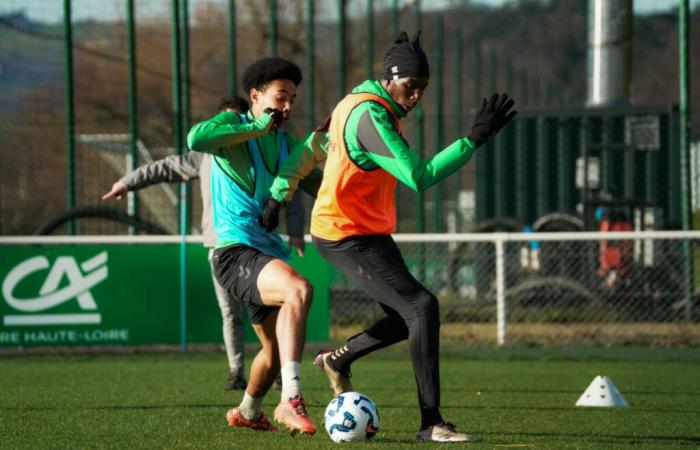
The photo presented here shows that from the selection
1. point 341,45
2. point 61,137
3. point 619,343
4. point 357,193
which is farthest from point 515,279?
point 61,137

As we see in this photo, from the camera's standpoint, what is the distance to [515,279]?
1493 cm

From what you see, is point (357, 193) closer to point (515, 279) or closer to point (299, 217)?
point (299, 217)

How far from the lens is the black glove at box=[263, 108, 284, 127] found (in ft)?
22.8

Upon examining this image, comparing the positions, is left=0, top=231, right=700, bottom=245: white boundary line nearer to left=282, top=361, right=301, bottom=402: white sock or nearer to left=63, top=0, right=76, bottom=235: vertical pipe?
left=63, top=0, right=76, bottom=235: vertical pipe

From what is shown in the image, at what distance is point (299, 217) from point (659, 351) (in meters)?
5.28

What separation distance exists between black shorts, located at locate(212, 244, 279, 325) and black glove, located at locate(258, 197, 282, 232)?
0.52ft

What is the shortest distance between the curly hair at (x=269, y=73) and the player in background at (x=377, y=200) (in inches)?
15.0

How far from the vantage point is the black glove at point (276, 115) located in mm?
6949

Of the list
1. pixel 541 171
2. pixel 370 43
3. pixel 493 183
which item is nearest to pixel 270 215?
pixel 541 171

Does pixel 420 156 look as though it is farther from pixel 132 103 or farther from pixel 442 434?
pixel 442 434

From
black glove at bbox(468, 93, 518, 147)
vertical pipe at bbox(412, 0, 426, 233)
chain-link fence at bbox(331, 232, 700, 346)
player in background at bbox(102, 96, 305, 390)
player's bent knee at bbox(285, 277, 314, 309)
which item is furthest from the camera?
vertical pipe at bbox(412, 0, 426, 233)

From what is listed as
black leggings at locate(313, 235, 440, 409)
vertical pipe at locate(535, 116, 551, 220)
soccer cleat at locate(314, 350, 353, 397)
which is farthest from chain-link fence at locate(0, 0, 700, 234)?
black leggings at locate(313, 235, 440, 409)

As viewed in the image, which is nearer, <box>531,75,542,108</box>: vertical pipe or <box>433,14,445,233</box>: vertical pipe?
<box>433,14,445,233</box>: vertical pipe

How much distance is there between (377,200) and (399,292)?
0.49 m
